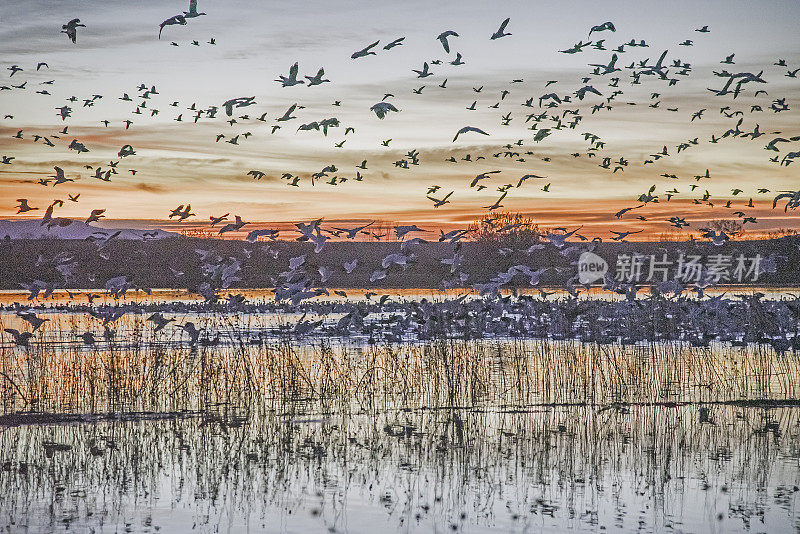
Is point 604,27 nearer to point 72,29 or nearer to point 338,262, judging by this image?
point 72,29

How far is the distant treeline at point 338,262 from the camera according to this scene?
194ft

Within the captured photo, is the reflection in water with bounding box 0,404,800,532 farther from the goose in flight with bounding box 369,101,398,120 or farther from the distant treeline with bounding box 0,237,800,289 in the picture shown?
the distant treeline with bounding box 0,237,800,289

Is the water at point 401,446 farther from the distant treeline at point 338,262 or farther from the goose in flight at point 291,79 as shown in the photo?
the distant treeline at point 338,262

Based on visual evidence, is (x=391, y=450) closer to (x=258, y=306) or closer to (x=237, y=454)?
(x=237, y=454)

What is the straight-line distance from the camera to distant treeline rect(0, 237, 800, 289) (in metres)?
59.2

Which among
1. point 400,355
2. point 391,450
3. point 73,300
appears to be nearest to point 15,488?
point 391,450

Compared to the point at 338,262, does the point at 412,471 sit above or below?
below

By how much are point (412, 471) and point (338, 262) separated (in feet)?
248

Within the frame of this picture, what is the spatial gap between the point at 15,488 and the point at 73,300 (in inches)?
1177

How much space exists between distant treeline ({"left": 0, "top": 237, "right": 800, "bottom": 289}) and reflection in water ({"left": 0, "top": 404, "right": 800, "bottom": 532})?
110 ft

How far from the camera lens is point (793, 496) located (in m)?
11.5

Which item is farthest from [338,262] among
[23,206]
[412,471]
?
[412,471]

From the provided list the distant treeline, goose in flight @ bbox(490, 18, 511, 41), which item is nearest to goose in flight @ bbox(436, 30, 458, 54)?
goose in flight @ bbox(490, 18, 511, 41)

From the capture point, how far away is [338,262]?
3479 inches
